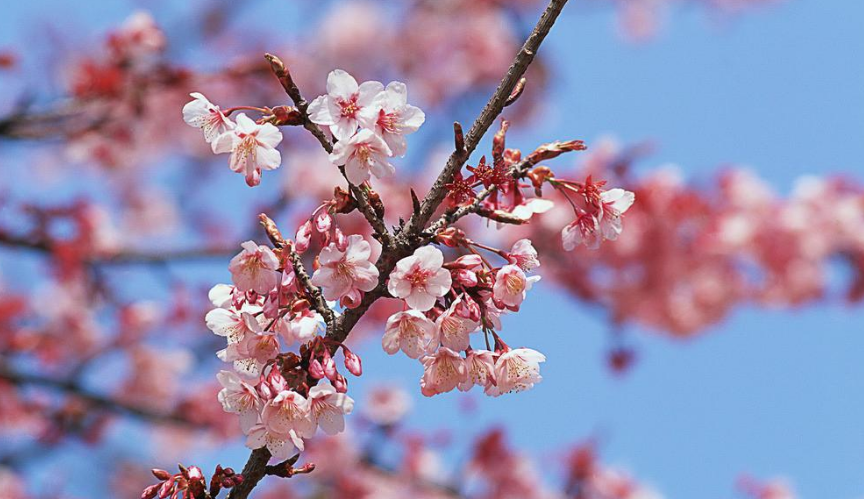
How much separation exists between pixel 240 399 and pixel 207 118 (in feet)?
1.87

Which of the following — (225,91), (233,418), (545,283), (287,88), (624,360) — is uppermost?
(225,91)

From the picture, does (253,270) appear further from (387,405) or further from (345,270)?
(387,405)

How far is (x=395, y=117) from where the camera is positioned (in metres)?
1.46

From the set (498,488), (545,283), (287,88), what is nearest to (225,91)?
(545,283)

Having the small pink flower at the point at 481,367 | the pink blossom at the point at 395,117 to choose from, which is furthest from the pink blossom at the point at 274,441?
the pink blossom at the point at 395,117

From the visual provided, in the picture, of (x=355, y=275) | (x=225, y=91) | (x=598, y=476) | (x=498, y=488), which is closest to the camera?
(x=355, y=275)

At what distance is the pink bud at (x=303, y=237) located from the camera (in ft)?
4.80

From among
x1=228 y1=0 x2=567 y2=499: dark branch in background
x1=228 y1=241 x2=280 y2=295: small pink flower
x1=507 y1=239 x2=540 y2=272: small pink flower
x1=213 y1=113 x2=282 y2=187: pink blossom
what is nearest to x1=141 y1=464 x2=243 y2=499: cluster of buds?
x1=228 y1=0 x2=567 y2=499: dark branch in background

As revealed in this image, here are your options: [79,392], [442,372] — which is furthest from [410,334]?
[79,392]

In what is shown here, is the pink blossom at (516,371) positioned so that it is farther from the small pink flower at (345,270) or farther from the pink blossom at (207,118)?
the pink blossom at (207,118)

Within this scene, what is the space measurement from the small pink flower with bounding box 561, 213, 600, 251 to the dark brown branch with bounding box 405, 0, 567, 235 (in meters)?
0.33

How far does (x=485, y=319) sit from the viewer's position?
149cm

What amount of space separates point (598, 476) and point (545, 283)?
3.05 meters

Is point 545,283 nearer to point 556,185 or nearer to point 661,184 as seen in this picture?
point 661,184
